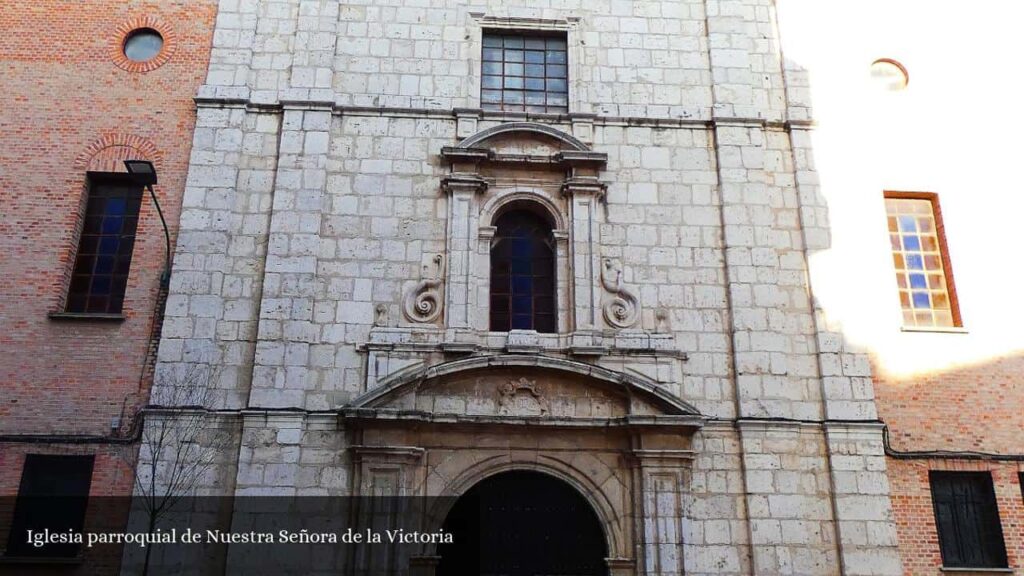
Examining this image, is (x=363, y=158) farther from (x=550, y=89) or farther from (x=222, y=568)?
(x=222, y=568)

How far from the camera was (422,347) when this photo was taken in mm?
10711

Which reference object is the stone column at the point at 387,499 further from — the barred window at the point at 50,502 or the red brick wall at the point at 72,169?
the barred window at the point at 50,502

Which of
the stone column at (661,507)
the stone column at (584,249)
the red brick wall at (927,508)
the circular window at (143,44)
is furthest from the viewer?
the circular window at (143,44)

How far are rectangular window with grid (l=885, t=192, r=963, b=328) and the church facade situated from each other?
4.49 feet

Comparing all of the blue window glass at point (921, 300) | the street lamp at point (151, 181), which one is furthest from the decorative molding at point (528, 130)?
the blue window glass at point (921, 300)

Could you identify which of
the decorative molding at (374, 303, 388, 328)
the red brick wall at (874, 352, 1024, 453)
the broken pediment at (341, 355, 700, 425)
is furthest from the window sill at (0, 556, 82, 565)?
the red brick wall at (874, 352, 1024, 453)

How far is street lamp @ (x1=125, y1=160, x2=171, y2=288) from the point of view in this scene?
1005 centimetres

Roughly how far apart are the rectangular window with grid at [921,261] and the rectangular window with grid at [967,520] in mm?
2097

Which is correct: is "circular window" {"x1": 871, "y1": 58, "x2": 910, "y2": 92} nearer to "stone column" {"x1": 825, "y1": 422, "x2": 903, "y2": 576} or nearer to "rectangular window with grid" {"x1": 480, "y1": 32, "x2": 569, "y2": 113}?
"rectangular window with grid" {"x1": 480, "y1": 32, "x2": 569, "y2": 113}

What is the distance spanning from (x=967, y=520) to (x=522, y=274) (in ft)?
20.9

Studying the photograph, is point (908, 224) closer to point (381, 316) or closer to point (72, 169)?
point (381, 316)

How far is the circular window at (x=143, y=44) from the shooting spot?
12.4 metres

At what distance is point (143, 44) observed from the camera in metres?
12.5

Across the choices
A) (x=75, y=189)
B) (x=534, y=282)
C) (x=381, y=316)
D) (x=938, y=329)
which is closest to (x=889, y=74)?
(x=938, y=329)
